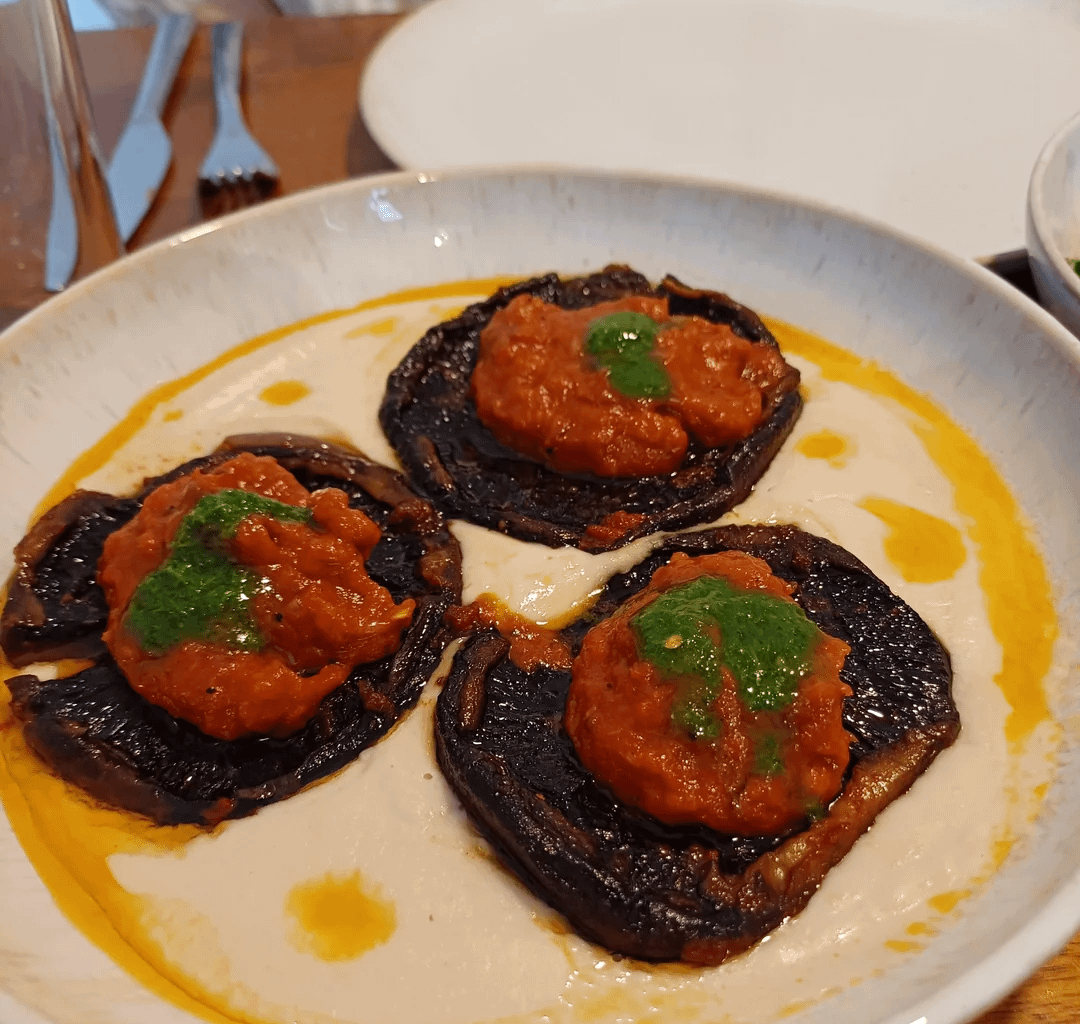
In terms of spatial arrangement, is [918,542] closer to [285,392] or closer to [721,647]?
[721,647]

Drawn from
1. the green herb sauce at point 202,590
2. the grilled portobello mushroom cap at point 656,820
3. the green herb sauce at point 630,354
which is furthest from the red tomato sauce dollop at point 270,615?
the green herb sauce at point 630,354

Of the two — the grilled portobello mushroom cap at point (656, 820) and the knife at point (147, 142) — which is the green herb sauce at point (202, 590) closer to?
the grilled portobello mushroom cap at point (656, 820)

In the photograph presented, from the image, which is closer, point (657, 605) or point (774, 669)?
point (774, 669)

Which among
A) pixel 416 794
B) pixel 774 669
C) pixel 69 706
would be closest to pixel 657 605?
pixel 774 669

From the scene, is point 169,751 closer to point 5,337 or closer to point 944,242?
point 5,337

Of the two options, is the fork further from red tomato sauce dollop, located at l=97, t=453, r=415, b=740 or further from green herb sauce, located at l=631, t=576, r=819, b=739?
green herb sauce, located at l=631, t=576, r=819, b=739

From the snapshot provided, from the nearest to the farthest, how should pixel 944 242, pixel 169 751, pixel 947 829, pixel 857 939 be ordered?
1. pixel 857 939
2. pixel 947 829
3. pixel 169 751
4. pixel 944 242
